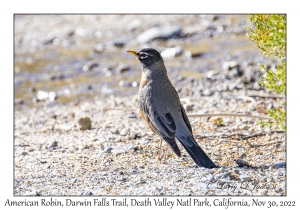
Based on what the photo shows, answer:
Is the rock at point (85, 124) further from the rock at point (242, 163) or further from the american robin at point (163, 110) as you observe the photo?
the rock at point (242, 163)

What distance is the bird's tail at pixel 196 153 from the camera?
7.31 meters

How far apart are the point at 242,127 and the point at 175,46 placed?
8867 mm

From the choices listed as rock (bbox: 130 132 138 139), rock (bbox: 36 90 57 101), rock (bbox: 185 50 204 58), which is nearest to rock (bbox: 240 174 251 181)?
rock (bbox: 130 132 138 139)

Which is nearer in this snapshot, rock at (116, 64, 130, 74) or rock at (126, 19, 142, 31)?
rock at (116, 64, 130, 74)

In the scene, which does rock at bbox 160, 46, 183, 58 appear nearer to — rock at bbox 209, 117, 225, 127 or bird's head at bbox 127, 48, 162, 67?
rock at bbox 209, 117, 225, 127

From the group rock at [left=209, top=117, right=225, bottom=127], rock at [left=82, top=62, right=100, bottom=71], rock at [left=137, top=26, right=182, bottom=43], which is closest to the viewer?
rock at [left=209, top=117, right=225, bottom=127]

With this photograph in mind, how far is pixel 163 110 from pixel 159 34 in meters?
10.6

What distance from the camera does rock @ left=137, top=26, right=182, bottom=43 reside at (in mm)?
18547

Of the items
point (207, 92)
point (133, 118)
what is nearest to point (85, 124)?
point (133, 118)

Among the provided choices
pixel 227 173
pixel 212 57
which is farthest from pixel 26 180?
pixel 212 57

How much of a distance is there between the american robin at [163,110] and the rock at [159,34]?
381 inches

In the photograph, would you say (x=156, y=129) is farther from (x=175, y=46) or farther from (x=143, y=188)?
(x=175, y=46)
